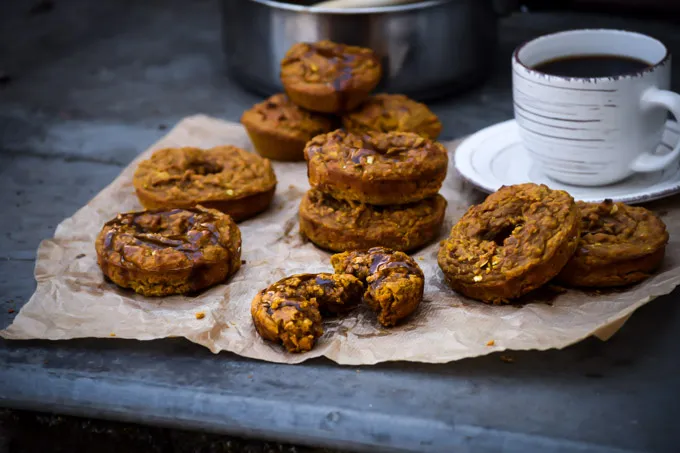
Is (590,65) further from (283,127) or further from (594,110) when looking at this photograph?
(283,127)

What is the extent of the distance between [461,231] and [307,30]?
0.91 meters

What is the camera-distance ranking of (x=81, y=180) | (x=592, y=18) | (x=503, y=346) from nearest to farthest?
(x=503, y=346), (x=81, y=180), (x=592, y=18)

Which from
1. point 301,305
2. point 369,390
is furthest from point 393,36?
point 369,390

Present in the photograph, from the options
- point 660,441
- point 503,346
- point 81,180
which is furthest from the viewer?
point 81,180

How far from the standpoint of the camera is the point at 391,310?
4.54 feet

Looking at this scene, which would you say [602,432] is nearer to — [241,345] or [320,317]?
[320,317]

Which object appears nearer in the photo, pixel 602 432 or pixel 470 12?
pixel 602 432

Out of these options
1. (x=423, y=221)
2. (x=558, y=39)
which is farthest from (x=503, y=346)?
(x=558, y=39)

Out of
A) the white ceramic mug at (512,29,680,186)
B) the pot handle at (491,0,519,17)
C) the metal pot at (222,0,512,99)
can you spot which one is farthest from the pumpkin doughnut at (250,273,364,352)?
the pot handle at (491,0,519,17)

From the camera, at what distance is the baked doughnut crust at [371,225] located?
5.30 feet

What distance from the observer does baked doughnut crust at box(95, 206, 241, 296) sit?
1.51m

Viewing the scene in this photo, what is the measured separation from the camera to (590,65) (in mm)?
1737

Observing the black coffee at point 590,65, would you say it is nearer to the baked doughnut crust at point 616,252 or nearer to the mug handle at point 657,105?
the mug handle at point 657,105

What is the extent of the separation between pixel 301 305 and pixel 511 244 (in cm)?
37
